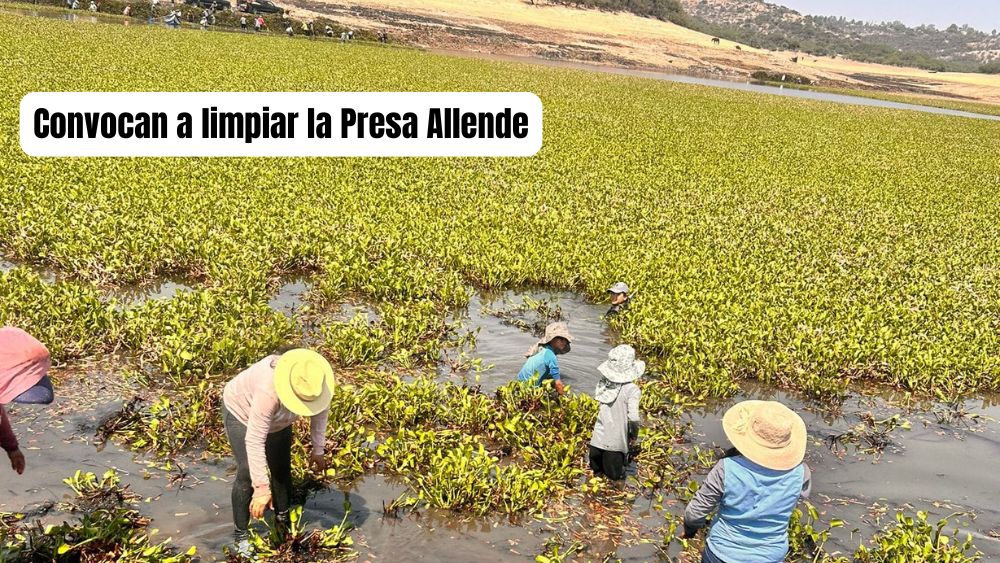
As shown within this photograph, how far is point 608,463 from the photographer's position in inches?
276

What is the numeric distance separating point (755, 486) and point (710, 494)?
0.30 metres

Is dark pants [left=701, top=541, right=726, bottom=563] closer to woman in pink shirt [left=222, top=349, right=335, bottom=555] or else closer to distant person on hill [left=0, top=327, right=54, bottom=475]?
woman in pink shirt [left=222, top=349, right=335, bottom=555]

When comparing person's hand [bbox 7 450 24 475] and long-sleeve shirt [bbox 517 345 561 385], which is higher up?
person's hand [bbox 7 450 24 475]

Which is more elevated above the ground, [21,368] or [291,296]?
[21,368]

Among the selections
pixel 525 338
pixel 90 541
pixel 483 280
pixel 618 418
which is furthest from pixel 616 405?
pixel 483 280

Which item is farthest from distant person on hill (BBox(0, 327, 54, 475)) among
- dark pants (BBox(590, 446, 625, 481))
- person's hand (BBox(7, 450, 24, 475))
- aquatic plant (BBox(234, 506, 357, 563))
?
dark pants (BBox(590, 446, 625, 481))

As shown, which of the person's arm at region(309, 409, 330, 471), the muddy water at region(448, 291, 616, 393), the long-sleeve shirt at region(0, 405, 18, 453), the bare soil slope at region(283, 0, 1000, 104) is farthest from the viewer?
the bare soil slope at region(283, 0, 1000, 104)

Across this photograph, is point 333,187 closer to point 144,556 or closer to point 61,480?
point 61,480

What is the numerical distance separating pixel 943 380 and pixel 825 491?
392 centimetres

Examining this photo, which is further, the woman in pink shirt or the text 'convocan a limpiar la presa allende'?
the text 'convocan a limpiar la presa allende'

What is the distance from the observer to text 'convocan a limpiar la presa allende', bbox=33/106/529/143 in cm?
1858

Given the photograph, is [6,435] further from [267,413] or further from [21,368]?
[267,413]

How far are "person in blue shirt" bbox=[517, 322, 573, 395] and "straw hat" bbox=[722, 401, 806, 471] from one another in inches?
129

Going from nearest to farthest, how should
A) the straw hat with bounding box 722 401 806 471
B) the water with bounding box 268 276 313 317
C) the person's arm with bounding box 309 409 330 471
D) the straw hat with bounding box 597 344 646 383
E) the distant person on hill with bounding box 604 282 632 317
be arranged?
the straw hat with bounding box 722 401 806 471 < the person's arm with bounding box 309 409 330 471 < the straw hat with bounding box 597 344 646 383 < the distant person on hill with bounding box 604 282 632 317 < the water with bounding box 268 276 313 317
